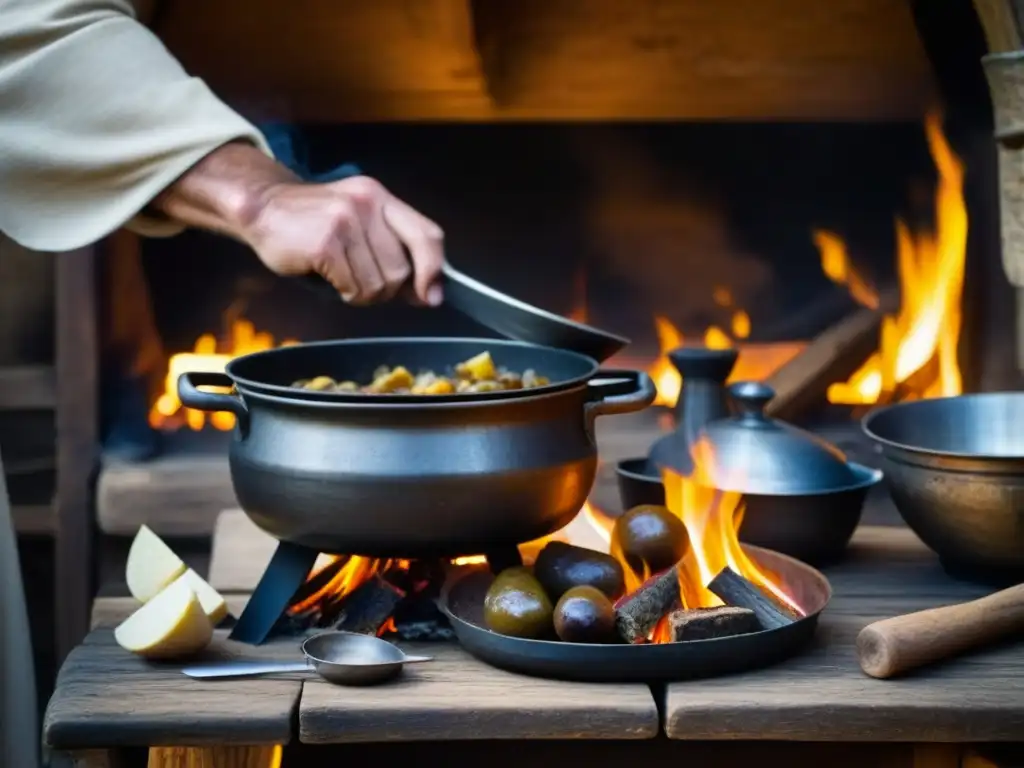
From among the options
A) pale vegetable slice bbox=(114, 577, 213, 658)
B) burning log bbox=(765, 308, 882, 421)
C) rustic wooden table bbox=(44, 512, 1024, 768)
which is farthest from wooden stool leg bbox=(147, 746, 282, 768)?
burning log bbox=(765, 308, 882, 421)

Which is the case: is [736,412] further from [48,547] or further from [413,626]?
[48,547]

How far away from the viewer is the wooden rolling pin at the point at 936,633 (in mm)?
1398

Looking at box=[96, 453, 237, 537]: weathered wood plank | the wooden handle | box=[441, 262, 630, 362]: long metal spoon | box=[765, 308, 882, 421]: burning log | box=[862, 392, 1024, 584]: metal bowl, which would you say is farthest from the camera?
box=[765, 308, 882, 421]: burning log

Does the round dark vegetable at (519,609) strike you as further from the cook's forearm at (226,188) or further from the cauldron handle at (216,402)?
the cook's forearm at (226,188)

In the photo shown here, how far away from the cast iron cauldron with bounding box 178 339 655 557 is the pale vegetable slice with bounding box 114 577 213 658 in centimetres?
13

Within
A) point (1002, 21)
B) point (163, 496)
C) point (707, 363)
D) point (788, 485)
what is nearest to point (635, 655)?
point (788, 485)

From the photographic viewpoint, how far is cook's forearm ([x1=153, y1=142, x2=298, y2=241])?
5.20 feet

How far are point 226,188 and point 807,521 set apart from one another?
87 centimetres

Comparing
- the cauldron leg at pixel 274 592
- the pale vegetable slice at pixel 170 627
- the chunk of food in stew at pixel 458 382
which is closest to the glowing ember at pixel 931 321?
the chunk of food in stew at pixel 458 382

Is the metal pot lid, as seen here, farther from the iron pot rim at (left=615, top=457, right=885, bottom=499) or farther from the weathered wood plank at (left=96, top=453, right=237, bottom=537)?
the weathered wood plank at (left=96, top=453, right=237, bottom=537)

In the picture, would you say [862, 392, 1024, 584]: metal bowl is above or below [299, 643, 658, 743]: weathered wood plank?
above

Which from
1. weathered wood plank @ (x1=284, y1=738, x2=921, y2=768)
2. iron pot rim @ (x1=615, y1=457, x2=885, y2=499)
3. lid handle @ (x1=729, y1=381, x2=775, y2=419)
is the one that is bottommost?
weathered wood plank @ (x1=284, y1=738, x2=921, y2=768)

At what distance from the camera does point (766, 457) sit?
1.83 m

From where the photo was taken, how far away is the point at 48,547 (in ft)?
9.71
